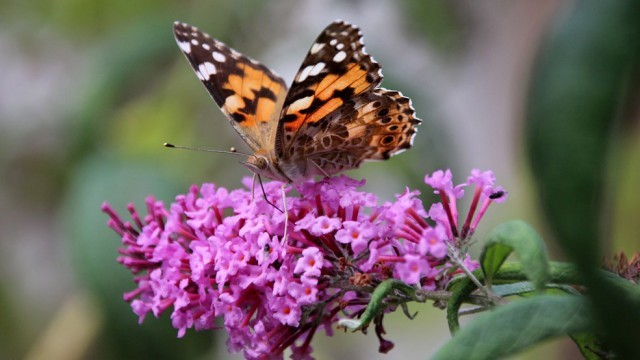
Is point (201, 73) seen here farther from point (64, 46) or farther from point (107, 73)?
point (64, 46)

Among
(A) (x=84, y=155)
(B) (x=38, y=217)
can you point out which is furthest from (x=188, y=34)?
(B) (x=38, y=217)

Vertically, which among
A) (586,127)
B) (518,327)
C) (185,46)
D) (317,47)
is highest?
(185,46)

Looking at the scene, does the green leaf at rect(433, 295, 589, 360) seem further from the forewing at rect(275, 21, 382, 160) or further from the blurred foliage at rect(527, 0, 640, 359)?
the forewing at rect(275, 21, 382, 160)

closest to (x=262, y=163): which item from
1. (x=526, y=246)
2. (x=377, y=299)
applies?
(x=377, y=299)

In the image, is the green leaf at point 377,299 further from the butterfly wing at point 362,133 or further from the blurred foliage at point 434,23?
the blurred foliage at point 434,23

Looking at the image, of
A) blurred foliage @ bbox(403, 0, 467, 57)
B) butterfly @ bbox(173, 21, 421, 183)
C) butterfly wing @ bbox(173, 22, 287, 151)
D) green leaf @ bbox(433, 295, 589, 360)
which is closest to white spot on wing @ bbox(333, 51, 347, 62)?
butterfly @ bbox(173, 21, 421, 183)

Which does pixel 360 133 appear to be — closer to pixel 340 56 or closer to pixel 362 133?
pixel 362 133

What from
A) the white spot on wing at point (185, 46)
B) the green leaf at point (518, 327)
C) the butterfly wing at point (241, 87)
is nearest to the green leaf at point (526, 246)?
the green leaf at point (518, 327)
